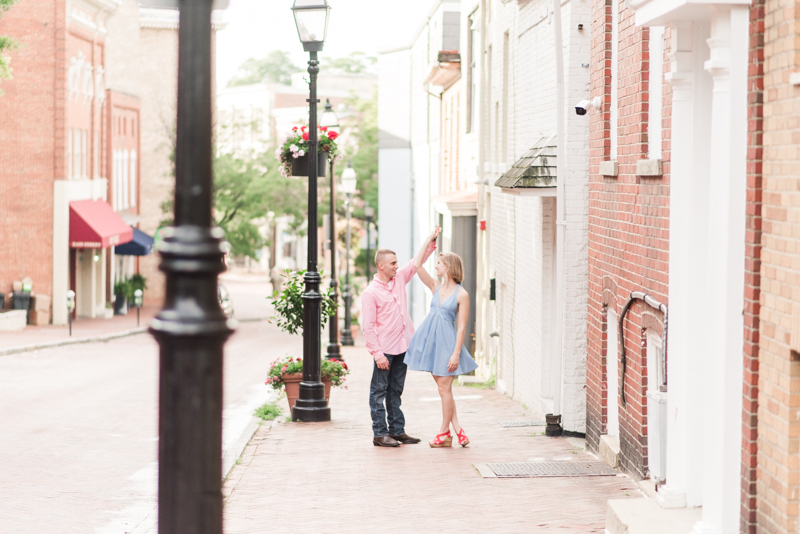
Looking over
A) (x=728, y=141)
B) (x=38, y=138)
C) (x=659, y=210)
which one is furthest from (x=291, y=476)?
(x=38, y=138)

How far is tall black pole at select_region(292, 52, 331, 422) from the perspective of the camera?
41.5 ft

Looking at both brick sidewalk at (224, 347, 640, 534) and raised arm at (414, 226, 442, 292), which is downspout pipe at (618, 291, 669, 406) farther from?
raised arm at (414, 226, 442, 292)

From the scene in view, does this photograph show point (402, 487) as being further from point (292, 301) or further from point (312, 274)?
point (292, 301)

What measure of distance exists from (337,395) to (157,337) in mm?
14183

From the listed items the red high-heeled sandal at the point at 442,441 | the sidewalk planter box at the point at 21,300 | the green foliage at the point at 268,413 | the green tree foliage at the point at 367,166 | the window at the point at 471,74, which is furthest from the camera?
the green tree foliage at the point at 367,166

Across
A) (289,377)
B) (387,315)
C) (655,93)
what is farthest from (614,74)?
(289,377)

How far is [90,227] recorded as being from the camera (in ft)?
119

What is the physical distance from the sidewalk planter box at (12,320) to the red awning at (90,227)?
396 centimetres

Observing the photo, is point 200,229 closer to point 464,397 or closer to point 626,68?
point 626,68

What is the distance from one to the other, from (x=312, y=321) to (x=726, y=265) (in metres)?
7.95

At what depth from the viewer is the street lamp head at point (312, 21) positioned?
1289 centimetres

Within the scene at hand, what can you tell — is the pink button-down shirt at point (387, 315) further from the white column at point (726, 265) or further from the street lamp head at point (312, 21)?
the white column at point (726, 265)

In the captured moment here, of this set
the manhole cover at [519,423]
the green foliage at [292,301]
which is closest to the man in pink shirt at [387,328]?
the manhole cover at [519,423]

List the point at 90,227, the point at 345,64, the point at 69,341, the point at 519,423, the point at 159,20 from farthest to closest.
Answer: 1. the point at 345,64
2. the point at 159,20
3. the point at 90,227
4. the point at 69,341
5. the point at 519,423
